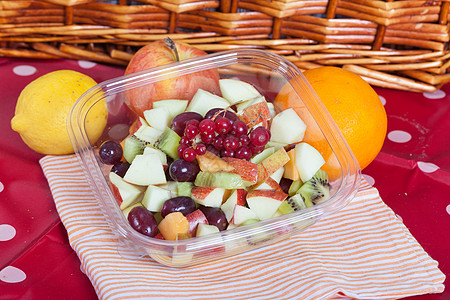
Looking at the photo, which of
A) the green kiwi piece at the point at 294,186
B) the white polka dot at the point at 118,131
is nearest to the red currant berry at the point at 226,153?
the green kiwi piece at the point at 294,186

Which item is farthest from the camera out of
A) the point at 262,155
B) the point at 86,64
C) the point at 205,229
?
the point at 86,64

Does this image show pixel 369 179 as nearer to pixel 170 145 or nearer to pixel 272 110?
pixel 272 110

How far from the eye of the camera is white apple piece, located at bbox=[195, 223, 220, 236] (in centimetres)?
68

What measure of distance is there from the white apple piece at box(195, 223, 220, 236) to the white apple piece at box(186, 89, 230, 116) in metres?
0.23

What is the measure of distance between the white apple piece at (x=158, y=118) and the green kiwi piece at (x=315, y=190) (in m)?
0.25

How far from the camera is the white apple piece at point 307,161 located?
0.76 m

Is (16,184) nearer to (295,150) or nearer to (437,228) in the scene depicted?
(295,150)

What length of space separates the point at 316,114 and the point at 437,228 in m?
0.28

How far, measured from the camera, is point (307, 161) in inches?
30.0

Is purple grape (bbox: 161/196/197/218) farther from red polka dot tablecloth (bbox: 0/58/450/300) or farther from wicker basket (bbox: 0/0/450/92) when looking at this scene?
wicker basket (bbox: 0/0/450/92)

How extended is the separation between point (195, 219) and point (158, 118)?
8.4 inches

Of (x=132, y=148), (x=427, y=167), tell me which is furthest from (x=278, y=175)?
(x=427, y=167)

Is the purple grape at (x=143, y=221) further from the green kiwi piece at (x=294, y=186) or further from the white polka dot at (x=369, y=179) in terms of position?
the white polka dot at (x=369, y=179)

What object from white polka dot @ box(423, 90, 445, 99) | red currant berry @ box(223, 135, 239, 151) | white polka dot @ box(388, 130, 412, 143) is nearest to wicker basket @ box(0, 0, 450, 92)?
white polka dot @ box(423, 90, 445, 99)
